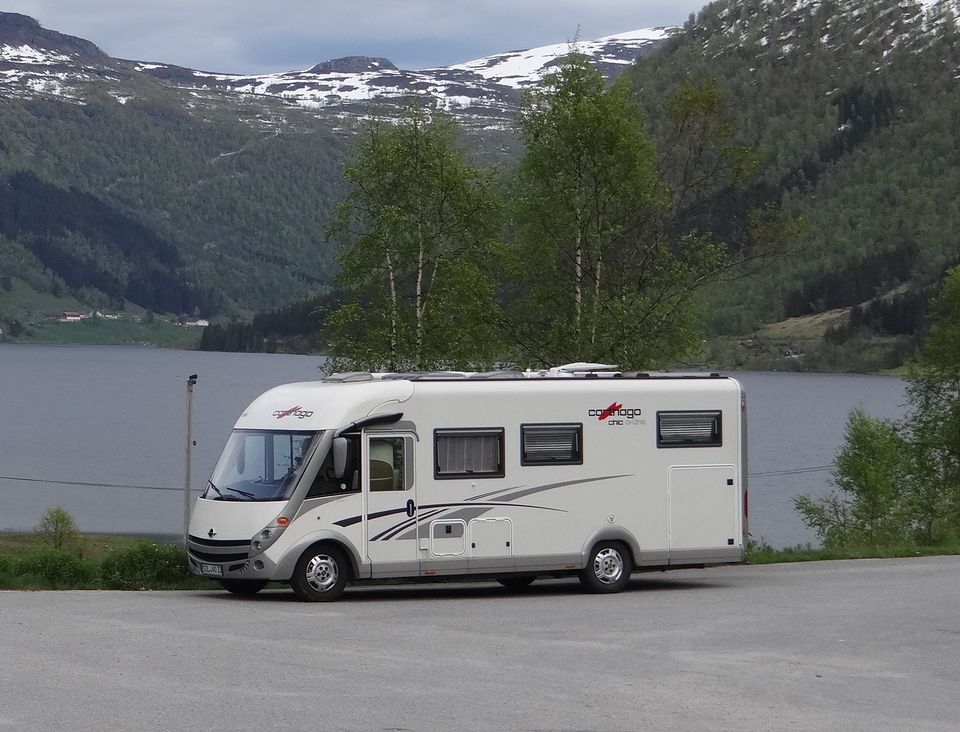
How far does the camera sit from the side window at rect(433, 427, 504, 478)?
20766 millimetres

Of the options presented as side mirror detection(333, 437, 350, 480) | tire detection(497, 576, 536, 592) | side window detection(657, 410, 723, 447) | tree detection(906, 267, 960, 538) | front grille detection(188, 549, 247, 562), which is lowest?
tire detection(497, 576, 536, 592)

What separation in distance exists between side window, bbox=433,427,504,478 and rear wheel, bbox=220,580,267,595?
9.89ft

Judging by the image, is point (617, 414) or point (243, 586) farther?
point (617, 414)

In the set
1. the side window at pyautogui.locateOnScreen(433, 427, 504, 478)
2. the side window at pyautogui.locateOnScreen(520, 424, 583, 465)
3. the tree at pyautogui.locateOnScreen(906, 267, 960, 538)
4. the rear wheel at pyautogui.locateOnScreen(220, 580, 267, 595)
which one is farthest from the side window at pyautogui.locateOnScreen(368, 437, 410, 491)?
the tree at pyautogui.locateOnScreen(906, 267, 960, 538)

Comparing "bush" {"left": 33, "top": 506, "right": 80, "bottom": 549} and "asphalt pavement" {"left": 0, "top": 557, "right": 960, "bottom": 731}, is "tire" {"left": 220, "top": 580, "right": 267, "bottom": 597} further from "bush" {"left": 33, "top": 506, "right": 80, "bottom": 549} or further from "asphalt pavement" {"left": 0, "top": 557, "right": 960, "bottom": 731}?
"bush" {"left": 33, "top": 506, "right": 80, "bottom": 549}

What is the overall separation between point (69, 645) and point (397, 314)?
2051 cm

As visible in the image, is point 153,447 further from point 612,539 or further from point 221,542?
point 221,542

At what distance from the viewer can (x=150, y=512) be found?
2680 inches

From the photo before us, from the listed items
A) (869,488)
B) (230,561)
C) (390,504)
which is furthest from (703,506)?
(869,488)

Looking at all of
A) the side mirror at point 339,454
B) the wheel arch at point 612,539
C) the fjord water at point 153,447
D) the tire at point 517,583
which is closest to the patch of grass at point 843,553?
the tire at point 517,583

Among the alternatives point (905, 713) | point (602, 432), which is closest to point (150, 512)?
point (602, 432)

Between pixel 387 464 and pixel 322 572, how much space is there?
5.79 feet

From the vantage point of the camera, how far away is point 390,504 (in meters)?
20.3

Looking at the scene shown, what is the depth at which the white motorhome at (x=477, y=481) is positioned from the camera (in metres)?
20.0
